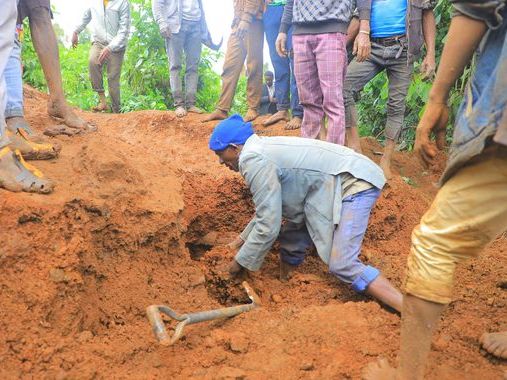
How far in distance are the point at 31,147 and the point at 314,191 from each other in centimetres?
178

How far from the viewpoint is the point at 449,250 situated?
1.57m

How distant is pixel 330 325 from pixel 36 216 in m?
1.60

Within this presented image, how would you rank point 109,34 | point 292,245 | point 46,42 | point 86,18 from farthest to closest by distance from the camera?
point 86,18 < point 109,34 < point 46,42 < point 292,245

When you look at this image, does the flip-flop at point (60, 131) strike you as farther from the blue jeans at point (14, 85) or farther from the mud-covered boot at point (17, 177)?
the mud-covered boot at point (17, 177)

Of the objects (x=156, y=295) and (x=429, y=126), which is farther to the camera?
(x=156, y=295)

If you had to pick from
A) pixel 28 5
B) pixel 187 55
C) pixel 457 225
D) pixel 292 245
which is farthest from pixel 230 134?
pixel 187 55

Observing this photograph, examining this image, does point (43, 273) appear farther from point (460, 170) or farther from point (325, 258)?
point (460, 170)

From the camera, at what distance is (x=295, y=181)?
9.80 feet

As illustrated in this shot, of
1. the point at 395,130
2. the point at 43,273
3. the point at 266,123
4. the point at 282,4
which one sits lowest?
the point at 266,123

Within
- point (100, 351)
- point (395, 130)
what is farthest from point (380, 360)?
point (395, 130)

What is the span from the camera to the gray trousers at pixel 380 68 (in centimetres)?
412

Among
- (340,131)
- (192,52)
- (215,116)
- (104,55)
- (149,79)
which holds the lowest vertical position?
(149,79)

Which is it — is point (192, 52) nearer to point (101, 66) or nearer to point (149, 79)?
point (101, 66)

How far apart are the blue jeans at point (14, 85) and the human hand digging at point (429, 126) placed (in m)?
2.79
